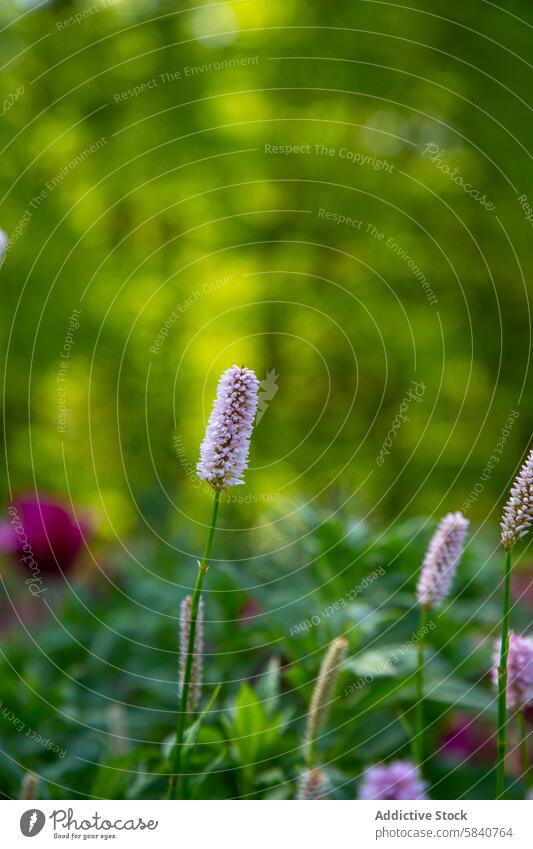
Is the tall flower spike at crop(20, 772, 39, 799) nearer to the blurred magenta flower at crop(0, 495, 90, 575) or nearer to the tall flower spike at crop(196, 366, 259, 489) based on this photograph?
the tall flower spike at crop(196, 366, 259, 489)

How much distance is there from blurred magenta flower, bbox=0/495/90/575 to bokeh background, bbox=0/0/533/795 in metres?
0.49

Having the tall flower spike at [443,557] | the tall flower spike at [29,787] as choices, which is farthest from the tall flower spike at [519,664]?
the tall flower spike at [29,787]

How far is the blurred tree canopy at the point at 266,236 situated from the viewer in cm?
154

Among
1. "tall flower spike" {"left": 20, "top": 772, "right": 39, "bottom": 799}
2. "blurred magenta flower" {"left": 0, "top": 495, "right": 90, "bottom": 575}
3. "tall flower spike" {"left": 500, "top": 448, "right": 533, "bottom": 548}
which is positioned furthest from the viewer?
"blurred magenta flower" {"left": 0, "top": 495, "right": 90, "bottom": 575}

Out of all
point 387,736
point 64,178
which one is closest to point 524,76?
point 64,178

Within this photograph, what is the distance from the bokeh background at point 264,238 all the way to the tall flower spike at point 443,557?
0.91m

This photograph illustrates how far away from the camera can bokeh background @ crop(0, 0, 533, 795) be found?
5.03 ft

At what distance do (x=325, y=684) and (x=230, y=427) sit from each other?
16 centimetres

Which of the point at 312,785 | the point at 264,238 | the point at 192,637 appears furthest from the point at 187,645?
the point at 264,238

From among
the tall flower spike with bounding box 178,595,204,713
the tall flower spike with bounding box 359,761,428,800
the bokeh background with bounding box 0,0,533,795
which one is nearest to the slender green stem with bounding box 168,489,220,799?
the tall flower spike with bounding box 178,595,204,713

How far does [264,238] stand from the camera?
175 cm
